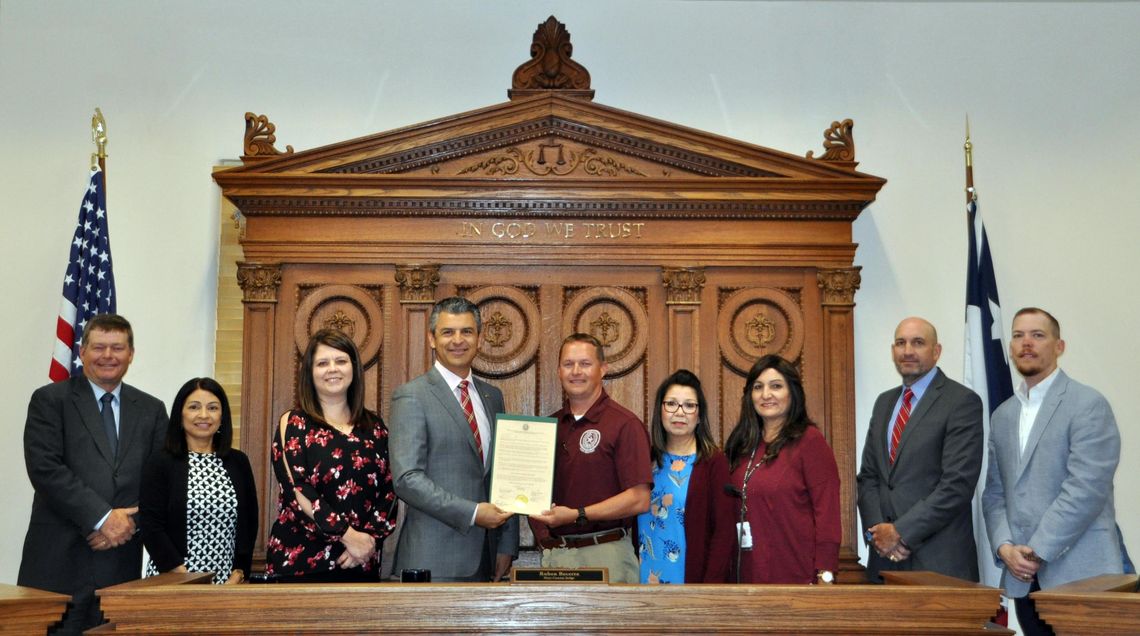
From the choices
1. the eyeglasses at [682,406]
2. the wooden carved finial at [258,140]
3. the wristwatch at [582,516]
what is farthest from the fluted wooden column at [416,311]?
the wristwatch at [582,516]

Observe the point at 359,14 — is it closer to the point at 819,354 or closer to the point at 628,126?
the point at 628,126

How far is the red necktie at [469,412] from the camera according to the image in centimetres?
386

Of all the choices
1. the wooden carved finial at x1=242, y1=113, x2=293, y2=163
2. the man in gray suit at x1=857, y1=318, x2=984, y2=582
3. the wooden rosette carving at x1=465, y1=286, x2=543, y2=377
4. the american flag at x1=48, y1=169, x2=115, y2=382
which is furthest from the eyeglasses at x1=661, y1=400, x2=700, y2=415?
the american flag at x1=48, y1=169, x2=115, y2=382

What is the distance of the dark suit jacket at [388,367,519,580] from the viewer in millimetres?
3594

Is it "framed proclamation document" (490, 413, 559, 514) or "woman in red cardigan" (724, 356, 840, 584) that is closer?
"framed proclamation document" (490, 413, 559, 514)

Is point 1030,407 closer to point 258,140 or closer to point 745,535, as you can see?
point 745,535

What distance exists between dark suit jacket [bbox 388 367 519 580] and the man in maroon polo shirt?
0.20 m

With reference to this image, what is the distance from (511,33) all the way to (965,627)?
427 cm

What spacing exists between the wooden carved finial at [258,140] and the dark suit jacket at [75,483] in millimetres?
1452

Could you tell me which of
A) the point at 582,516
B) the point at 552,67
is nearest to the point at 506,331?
the point at 552,67

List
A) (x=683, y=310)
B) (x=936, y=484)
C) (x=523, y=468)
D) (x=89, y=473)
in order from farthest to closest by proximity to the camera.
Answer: (x=683, y=310)
(x=936, y=484)
(x=89, y=473)
(x=523, y=468)

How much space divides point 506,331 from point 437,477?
1648mm

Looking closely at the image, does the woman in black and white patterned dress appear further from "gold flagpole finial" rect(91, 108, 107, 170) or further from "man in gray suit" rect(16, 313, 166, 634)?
"gold flagpole finial" rect(91, 108, 107, 170)

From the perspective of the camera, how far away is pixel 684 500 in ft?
12.8
